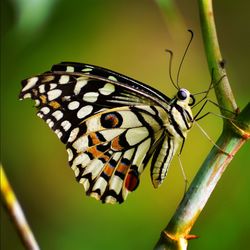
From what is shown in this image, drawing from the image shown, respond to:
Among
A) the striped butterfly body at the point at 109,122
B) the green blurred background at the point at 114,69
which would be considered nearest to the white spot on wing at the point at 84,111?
the striped butterfly body at the point at 109,122

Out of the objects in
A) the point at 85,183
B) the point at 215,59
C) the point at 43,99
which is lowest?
the point at 85,183

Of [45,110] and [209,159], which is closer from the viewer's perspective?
[209,159]

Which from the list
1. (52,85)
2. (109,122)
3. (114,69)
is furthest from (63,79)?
(114,69)

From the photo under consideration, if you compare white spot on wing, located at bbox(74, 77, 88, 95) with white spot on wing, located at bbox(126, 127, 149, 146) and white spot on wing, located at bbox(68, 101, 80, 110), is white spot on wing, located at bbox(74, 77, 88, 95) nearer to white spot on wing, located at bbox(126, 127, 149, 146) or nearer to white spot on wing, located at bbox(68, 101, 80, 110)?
white spot on wing, located at bbox(68, 101, 80, 110)

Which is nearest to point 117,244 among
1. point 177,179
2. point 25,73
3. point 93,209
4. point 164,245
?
point 93,209

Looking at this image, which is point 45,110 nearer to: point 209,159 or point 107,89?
point 107,89

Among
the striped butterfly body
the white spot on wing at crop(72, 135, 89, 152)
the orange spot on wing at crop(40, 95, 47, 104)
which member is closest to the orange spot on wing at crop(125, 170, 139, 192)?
the striped butterfly body

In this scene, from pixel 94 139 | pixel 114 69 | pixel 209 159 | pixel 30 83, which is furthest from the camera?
pixel 114 69

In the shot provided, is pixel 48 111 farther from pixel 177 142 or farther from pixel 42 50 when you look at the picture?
pixel 42 50
